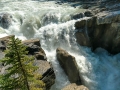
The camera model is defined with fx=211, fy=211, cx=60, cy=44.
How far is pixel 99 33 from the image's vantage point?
23.9m

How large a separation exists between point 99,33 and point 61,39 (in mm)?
4344

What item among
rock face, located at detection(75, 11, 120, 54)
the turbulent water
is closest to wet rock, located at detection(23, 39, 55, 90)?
the turbulent water

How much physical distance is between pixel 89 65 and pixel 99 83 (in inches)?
89.6

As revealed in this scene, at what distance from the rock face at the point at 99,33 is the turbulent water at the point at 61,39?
0.63m

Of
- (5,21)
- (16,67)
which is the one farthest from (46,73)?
(5,21)

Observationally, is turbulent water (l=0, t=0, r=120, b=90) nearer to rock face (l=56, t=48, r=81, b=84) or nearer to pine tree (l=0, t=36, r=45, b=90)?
rock face (l=56, t=48, r=81, b=84)

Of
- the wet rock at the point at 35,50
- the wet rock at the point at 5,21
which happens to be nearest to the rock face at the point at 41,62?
the wet rock at the point at 35,50

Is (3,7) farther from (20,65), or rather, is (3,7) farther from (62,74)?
(20,65)

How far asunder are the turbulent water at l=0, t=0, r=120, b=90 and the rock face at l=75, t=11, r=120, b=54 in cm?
63

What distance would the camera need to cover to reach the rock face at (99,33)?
22.9 m

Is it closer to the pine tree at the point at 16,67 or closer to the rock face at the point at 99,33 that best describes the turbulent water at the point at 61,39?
the rock face at the point at 99,33

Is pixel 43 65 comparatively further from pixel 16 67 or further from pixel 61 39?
pixel 61 39

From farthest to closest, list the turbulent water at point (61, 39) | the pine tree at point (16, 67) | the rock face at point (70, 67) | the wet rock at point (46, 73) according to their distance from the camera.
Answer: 1. the turbulent water at point (61, 39)
2. the rock face at point (70, 67)
3. the wet rock at point (46, 73)
4. the pine tree at point (16, 67)

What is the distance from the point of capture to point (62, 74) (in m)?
19.5
